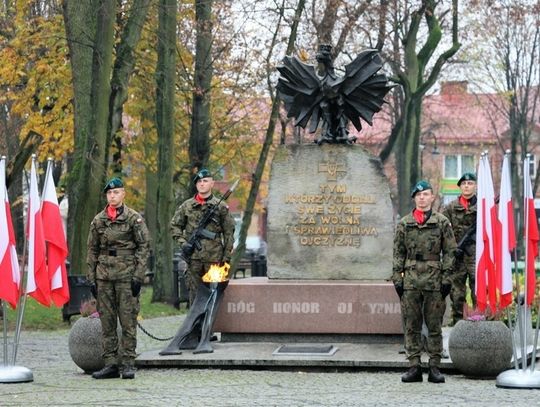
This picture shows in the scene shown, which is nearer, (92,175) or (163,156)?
(92,175)

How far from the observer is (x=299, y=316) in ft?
54.5

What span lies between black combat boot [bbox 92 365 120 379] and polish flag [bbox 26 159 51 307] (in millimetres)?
931

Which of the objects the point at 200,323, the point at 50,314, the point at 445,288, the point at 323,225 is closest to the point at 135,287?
the point at 200,323

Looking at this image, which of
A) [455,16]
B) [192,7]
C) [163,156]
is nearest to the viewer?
[163,156]

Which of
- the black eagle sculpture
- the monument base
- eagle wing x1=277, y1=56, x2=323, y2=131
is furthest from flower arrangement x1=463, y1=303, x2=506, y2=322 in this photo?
eagle wing x1=277, y1=56, x2=323, y2=131

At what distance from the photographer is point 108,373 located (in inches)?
569

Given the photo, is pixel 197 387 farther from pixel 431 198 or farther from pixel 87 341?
pixel 431 198

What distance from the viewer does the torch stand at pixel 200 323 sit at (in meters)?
16.0

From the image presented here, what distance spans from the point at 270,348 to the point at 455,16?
21.9 m

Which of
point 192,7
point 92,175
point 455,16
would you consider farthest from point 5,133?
point 92,175

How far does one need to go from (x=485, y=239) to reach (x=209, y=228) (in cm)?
396

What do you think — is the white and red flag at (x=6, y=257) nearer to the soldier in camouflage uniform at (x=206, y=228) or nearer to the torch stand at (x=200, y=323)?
the torch stand at (x=200, y=323)

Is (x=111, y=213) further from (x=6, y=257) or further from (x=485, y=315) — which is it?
(x=485, y=315)

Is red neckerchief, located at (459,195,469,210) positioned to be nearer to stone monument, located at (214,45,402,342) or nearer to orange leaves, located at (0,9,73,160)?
stone monument, located at (214,45,402,342)
